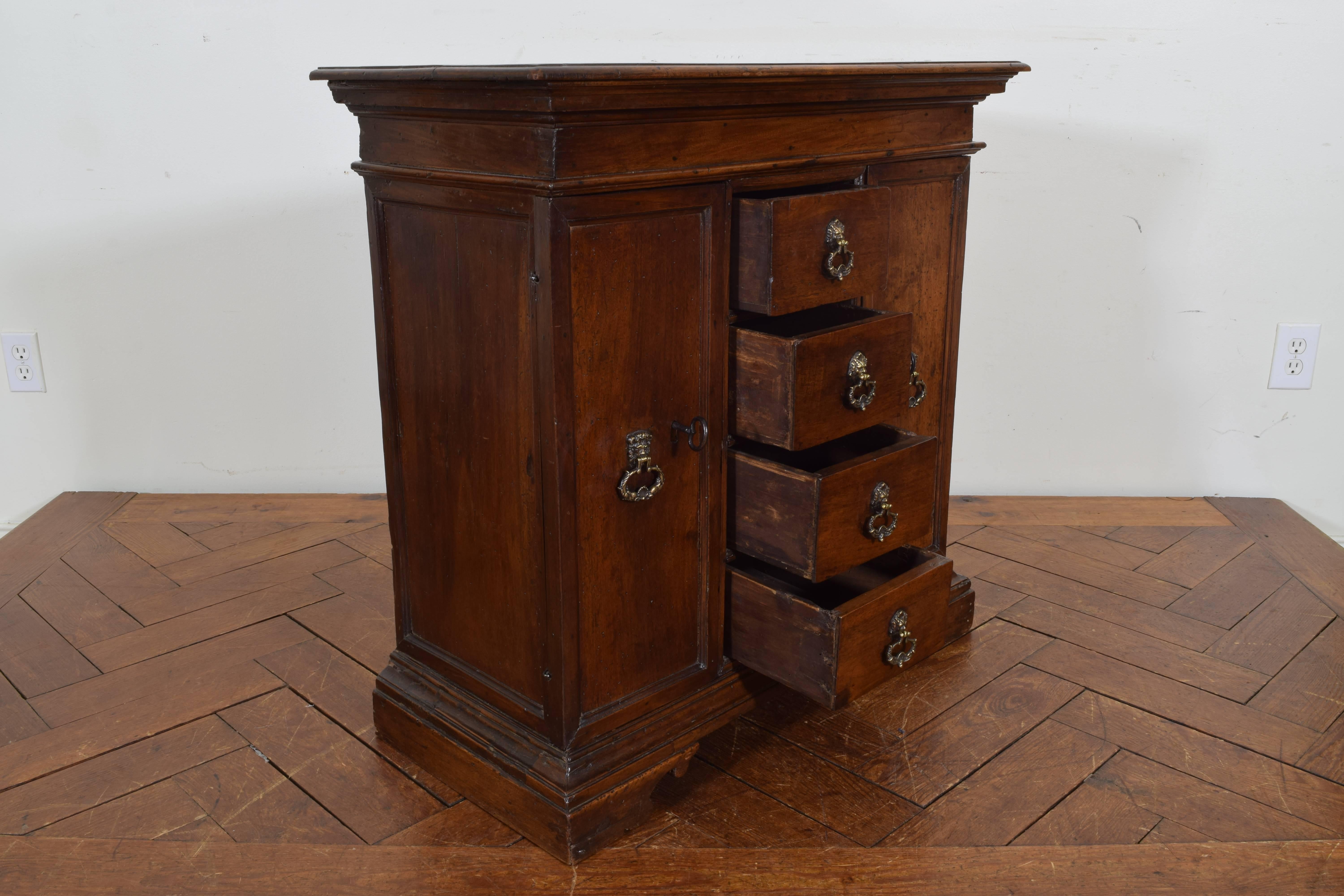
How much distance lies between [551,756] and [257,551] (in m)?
1.07

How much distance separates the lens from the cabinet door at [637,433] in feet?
3.76

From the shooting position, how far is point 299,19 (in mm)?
2148

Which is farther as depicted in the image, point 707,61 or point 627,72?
point 707,61

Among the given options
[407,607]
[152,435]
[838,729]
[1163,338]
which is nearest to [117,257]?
[152,435]

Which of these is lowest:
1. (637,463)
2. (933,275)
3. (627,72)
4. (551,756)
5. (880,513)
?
(551,756)

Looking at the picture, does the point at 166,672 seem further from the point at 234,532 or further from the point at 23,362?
the point at 23,362

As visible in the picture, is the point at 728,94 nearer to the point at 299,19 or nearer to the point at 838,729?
the point at 838,729

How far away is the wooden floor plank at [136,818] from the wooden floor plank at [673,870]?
2 centimetres

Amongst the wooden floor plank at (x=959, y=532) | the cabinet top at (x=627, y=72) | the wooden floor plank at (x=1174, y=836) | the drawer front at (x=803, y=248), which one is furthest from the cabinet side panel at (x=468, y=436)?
the wooden floor plank at (x=959, y=532)

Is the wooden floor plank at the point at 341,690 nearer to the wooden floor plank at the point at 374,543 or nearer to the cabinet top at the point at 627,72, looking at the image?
the wooden floor plank at the point at 374,543

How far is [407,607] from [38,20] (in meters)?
1.49

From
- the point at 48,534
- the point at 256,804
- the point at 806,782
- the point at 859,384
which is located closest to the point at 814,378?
the point at 859,384

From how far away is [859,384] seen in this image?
1.33 metres

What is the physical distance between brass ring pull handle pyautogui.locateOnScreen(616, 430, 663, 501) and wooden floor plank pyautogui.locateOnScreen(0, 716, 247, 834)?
2.20ft
